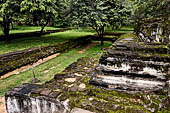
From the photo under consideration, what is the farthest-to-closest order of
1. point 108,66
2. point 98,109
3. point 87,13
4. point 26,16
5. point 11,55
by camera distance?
point 87,13
point 26,16
point 11,55
point 108,66
point 98,109

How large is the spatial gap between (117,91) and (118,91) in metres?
0.01

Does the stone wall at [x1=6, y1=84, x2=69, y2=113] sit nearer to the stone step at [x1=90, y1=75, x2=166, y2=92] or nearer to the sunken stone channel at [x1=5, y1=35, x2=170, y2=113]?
the sunken stone channel at [x1=5, y1=35, x2=170, y2=113]

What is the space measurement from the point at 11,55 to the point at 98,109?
5.74m

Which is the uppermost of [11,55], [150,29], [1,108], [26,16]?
[26,16]

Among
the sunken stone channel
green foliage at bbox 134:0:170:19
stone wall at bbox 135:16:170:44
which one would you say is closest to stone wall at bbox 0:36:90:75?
the sunken stone channel

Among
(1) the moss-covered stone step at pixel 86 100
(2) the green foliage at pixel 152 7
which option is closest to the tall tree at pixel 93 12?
(2) the green foliage at pixel 152 7

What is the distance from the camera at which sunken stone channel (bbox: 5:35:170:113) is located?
1.62 metres

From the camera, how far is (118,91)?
1.92 metres

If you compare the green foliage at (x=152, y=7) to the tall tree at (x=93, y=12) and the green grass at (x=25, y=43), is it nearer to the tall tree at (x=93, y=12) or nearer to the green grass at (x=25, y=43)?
the tall tree at (x=93, y=12)

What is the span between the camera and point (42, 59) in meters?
7.35

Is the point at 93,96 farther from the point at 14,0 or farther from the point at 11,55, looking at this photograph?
the point at 14,0

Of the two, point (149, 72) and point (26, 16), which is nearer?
point (149, 72)

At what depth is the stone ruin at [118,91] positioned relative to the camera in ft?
5.33

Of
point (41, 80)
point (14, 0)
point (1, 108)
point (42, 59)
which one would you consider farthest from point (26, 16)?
point (1, 108)
